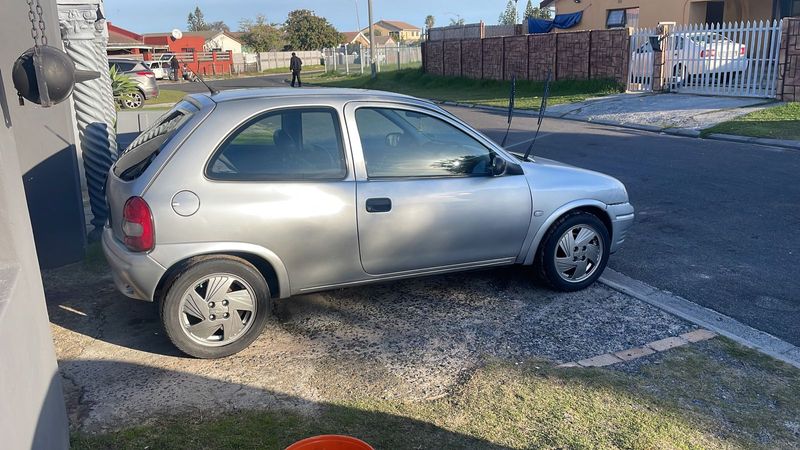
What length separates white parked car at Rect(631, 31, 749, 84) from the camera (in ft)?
59.8

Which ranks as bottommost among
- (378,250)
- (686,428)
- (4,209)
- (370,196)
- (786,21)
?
(686,428)

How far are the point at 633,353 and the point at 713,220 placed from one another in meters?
3.75

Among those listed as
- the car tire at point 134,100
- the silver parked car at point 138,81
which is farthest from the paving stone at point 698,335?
the silver parked car at point 138,81

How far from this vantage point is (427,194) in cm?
478

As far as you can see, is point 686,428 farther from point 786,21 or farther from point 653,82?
point 653,82

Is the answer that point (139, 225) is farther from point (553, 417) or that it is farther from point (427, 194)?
point (553, 417)

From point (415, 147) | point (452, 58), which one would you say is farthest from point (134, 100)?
point (415, 147)

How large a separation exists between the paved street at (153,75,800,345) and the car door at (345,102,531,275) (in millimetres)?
1640

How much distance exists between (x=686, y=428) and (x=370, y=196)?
2368mm

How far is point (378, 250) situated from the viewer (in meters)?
4.69

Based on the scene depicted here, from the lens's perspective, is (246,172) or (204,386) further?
(246,172)

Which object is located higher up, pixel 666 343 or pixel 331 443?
pixel 331 443

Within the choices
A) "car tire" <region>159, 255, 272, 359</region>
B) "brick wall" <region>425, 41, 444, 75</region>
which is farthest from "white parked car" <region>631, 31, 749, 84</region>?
"car tire" <region>159, 255, 272, 359</region>

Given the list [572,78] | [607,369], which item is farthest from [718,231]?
[572,78]
